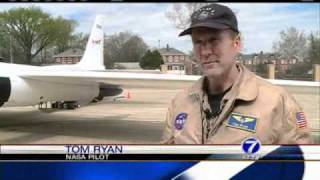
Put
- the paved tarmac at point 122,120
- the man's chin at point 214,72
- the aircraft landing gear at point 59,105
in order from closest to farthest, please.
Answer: the man's chin at point 214,72 < the paved tarmac at point 122,120 < the aircraft landing gear at point 59,105

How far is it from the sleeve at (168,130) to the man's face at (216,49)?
312 millimetres

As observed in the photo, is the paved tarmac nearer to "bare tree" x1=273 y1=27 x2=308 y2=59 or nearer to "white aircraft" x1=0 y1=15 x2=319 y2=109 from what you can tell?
"white aircraft" x1=0 y1=15 x2=319 y2=109

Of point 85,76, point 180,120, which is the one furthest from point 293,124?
point 85,76

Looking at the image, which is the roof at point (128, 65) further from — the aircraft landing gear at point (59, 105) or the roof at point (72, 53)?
the aircraft landing gear at point (59, 105)

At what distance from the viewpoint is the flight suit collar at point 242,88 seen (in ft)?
7.86

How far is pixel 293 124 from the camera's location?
2344mm

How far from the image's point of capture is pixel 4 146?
2541 mm

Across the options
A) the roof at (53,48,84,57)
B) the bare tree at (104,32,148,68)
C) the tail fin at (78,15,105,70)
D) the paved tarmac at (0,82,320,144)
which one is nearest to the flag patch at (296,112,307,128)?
the paved tarmac at (0,82,320,144)

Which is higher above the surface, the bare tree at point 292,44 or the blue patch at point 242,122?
the bare tree at point 292,44

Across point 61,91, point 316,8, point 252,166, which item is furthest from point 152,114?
point 61,91

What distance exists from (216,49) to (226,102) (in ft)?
0.88

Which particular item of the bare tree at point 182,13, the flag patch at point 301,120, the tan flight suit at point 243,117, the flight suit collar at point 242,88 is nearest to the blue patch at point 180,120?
the tan flight suit at point 243,117

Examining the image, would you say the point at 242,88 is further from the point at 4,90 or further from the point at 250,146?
Answer: the point at 4,90

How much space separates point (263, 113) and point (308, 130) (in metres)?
0.28
